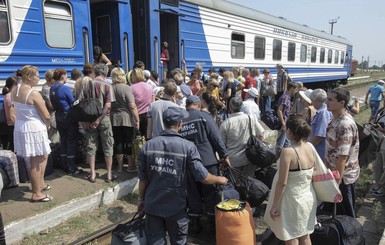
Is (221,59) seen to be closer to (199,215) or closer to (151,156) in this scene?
(199,215)

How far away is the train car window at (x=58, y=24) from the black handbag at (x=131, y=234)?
4077mm

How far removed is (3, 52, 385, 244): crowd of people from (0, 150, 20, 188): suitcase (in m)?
0.34

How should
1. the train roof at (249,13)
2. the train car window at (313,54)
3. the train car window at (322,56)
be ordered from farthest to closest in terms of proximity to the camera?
1. the train car window at (322,56)
2. the train car window at (313,54)
3. the train roof at (249,13)

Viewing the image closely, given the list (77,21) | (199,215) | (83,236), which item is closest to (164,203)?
(199,215)

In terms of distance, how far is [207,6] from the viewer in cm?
942

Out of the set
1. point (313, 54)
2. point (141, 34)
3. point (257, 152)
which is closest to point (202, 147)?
point (257, 152)

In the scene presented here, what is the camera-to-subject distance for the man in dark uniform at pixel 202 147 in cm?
380

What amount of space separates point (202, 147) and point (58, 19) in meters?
3.85

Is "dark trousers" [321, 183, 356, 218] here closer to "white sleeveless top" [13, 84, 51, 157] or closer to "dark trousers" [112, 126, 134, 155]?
"dark trousers" [112, 126, 134, 155]

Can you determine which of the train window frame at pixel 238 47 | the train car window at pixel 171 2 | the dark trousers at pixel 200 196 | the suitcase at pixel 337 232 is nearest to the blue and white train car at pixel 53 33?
the train car window at pixel 171 2

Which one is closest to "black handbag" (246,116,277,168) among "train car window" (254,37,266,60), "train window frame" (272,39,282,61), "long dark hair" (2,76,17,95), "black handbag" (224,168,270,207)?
"black handbag" (224,168,270,207)

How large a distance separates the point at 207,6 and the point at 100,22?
340 centimetres

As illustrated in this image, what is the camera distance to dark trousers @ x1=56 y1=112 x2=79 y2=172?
5.13 meters

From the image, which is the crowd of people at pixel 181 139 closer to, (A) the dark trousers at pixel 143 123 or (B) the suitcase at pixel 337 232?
(A) the dark trousers at pixel 143 123
